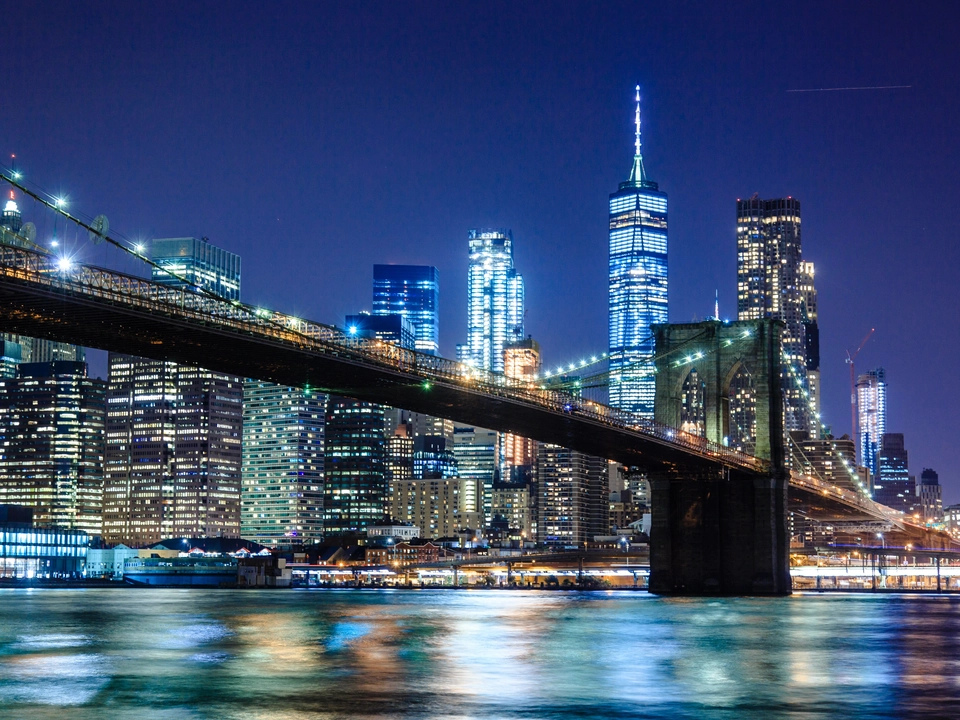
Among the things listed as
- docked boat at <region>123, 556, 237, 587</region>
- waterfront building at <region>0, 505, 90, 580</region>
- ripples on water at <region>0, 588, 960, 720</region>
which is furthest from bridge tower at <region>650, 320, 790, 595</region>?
waterfront building at <region>0, 505, 90, 580</region>

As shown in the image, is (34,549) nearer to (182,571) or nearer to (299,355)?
(182,571)

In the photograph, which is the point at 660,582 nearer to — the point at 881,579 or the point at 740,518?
the point at 740,518

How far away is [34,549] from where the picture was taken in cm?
16375

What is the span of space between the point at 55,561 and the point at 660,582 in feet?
337

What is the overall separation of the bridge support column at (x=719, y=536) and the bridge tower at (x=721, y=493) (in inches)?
2.5

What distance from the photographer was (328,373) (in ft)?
224

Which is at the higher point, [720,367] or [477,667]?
[720,367]

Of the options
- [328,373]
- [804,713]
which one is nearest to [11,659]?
[804,713]

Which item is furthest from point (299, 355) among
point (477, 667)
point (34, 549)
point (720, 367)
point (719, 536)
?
point (34, 549)

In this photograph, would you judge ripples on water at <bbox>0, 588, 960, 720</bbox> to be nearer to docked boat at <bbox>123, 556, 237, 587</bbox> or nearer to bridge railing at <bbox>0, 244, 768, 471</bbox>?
bridge railing at <bbox>0, 244, 768, 471</bbox>

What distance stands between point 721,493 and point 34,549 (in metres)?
106

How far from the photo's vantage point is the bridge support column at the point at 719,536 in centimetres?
8450

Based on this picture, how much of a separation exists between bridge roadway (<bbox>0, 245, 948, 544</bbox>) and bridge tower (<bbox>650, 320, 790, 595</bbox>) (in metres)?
1.48

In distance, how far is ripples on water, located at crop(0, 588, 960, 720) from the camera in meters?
24.8
